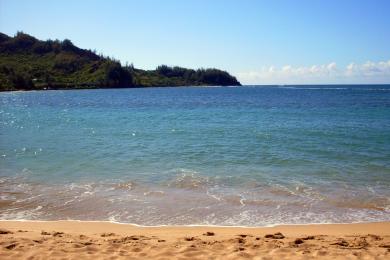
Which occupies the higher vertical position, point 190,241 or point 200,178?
point 190,241

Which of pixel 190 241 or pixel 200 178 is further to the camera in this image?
pixel 200 178

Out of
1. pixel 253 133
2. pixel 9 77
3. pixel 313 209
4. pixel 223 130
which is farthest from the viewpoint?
pixel 9 77

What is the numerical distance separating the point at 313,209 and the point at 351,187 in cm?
332

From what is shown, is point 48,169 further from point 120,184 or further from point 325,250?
point 325,250

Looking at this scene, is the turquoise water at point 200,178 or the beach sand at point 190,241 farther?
the turquoise water at point 200,178

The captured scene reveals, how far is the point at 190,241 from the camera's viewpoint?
861 centimetres

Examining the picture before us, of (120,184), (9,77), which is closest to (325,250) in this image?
(120,184)

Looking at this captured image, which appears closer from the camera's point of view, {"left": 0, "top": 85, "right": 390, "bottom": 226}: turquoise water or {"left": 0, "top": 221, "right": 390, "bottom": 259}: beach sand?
{"left": 0, "top": 221, "right": 390, "bottom": 259}: beach sand

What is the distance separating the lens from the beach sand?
25.2 ft

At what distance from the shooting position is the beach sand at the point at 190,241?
7680 mm

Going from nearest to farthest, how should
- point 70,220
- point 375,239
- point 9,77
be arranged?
point 375,239 → point 70,220 → point 9,77

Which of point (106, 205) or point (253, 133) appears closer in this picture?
point (106, 205)

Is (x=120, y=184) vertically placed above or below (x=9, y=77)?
below

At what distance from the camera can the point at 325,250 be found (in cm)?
795
